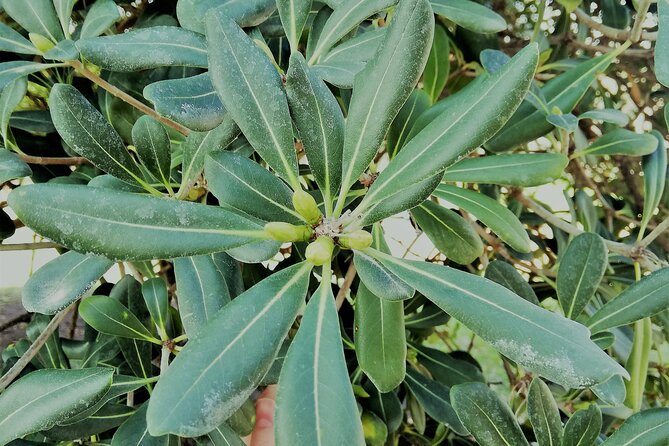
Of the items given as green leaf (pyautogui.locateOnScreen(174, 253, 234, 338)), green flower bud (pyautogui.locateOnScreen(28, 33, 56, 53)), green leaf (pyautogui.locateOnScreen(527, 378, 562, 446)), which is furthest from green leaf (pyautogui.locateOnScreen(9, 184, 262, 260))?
green leaf (pyautogui.locateOnScreen(527, 378, 562, 446))

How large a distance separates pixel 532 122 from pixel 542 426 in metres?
0.48

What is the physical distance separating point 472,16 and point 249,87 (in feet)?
1.23

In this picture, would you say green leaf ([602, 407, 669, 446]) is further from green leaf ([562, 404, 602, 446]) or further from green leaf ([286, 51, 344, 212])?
green leaf ([286, 51, 344, 212])

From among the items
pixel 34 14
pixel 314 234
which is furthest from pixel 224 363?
pixel 34 14

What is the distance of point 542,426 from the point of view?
2.40ft

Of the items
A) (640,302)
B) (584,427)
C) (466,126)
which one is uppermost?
(466,126)

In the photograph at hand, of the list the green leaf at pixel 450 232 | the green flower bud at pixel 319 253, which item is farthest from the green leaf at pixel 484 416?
the green flower bud at pixel 319 253

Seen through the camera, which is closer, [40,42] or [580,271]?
[40,42]

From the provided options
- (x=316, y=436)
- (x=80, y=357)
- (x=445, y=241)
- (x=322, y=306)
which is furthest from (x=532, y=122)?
(x=80, y=357)

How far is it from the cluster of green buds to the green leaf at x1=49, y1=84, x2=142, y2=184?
0.25m

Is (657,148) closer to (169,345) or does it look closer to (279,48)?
(279,48)

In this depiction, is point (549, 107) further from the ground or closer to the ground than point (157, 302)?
further from the ground

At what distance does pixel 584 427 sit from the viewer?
719mm

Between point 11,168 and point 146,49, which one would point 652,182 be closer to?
point 146,49
